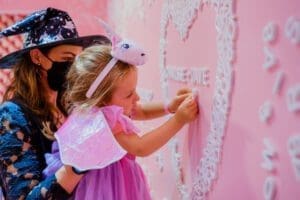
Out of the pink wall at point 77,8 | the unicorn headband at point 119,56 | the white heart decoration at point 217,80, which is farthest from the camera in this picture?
the pink wall at point 77,8

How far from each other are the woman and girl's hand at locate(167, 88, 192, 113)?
25 centimetres

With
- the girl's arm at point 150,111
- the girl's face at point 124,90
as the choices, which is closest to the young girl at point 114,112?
the girl's face at point 124,90

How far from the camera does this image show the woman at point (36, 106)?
2.88 ft

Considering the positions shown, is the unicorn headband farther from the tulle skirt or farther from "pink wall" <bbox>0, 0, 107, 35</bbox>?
"pink wall" <bbox>0, 0, 107, 35</bbox>

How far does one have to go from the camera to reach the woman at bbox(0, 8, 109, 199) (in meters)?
0.88

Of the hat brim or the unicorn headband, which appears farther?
the hat brim

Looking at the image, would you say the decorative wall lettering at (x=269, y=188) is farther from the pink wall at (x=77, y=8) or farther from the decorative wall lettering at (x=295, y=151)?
the pink wall at (x=77, y=8)

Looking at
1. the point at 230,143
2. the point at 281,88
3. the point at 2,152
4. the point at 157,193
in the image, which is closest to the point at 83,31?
the point at 157,193

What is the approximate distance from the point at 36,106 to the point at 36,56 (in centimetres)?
11

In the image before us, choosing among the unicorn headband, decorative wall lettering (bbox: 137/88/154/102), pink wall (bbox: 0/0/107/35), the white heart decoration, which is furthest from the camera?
pink wall (bbox: 0/0/107/35)

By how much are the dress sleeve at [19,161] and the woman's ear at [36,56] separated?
0.12 m

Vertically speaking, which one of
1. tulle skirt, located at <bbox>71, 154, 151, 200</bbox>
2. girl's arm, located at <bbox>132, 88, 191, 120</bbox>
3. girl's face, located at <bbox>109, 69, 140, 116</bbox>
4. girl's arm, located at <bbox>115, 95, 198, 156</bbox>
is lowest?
tulle skirt, located at <bbox>71, 154, 151, 200</bbox>

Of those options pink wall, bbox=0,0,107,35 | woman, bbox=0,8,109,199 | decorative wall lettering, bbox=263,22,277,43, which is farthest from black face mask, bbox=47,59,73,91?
pink wall, bbox=0,0,107,35

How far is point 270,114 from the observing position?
1.94 ft
